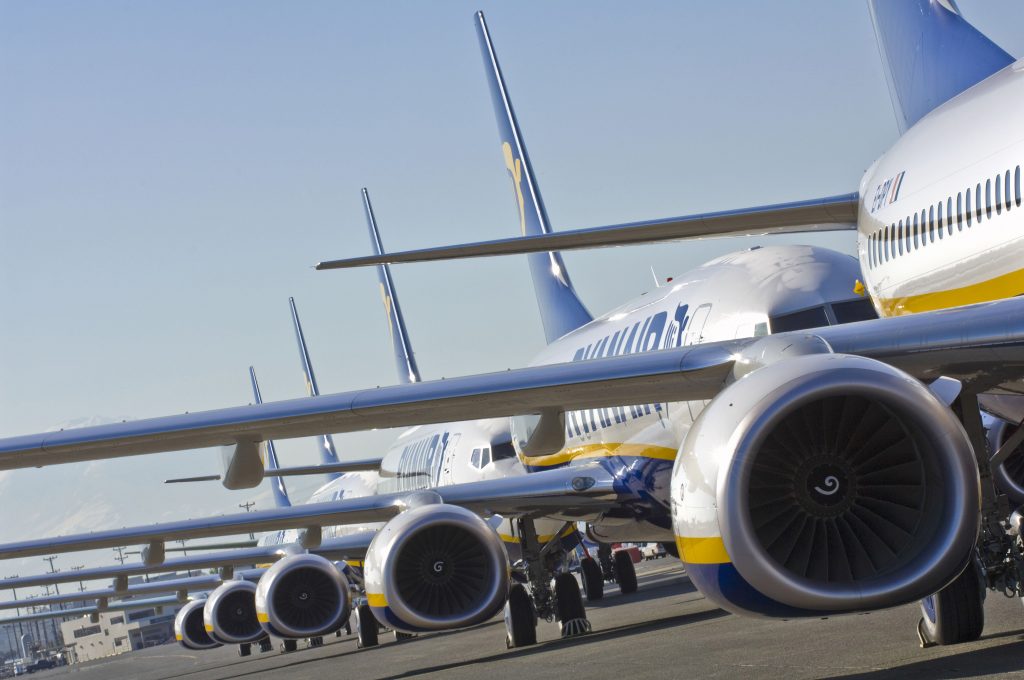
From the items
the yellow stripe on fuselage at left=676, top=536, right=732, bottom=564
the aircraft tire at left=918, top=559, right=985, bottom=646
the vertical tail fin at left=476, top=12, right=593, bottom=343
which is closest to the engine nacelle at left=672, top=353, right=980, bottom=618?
the yellow stripe on fuselage at left=676, top=536, right=732, bottom=564

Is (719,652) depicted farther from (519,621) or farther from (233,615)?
(233,615)

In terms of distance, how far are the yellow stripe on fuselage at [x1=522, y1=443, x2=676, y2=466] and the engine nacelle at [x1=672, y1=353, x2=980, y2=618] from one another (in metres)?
7.07

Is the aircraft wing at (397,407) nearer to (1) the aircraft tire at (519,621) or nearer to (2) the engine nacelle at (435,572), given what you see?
(2) the engine nacelle at (435,572)

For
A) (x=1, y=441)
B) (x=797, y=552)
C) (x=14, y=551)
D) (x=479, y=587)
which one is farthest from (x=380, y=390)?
(x=14, y=551)

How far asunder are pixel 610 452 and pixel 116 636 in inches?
5187

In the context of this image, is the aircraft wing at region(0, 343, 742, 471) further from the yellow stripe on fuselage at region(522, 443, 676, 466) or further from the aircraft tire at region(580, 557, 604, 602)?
the aircraft tire at region(580, 557, 604, 602)

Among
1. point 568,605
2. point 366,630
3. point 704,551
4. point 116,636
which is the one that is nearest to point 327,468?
point 366,630

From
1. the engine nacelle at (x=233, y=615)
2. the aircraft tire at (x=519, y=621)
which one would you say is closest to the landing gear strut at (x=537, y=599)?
the aircraft tire at (x=519, y=621)

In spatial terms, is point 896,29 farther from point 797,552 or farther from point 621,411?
point 797,552

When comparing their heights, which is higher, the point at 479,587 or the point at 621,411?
the point at 621,411

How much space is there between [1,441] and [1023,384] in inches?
249

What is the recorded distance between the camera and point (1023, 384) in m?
7.98

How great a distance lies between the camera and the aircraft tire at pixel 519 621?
52.5ft

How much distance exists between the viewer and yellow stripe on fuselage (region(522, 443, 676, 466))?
14.2 metres
